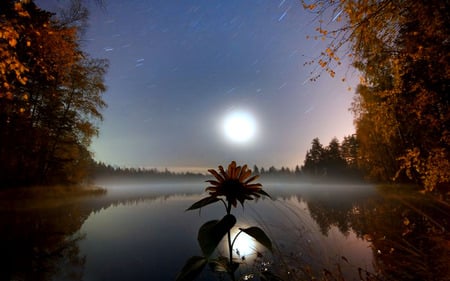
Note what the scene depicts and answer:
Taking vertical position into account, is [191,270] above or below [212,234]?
below

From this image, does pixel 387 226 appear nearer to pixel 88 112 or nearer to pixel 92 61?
pixel 88 112

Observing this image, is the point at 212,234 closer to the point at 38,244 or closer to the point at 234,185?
the point at 234,185

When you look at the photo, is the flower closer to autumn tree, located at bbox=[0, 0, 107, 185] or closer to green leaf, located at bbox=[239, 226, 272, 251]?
green leaf, located at bbox=[239, 226, 272, 251]

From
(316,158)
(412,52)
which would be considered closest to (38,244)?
(412,52)

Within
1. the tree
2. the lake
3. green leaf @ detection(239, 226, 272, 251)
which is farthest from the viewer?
the tree

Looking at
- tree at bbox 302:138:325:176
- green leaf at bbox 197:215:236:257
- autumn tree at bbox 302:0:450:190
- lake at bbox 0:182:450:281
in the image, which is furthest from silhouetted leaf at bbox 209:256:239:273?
tree at bbox 302:138:325:176

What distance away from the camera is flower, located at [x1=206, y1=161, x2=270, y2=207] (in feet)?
5.62

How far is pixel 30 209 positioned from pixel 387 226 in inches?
586

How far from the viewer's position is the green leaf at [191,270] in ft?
4.04

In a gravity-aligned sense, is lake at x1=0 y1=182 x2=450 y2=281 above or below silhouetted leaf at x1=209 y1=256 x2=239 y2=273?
below

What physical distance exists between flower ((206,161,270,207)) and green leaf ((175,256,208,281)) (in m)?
0.45

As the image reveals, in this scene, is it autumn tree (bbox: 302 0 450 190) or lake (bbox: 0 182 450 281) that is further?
lake (bbox: 0 182 450 281)

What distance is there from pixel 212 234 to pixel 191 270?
0.24m

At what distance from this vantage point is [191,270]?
1266mm
